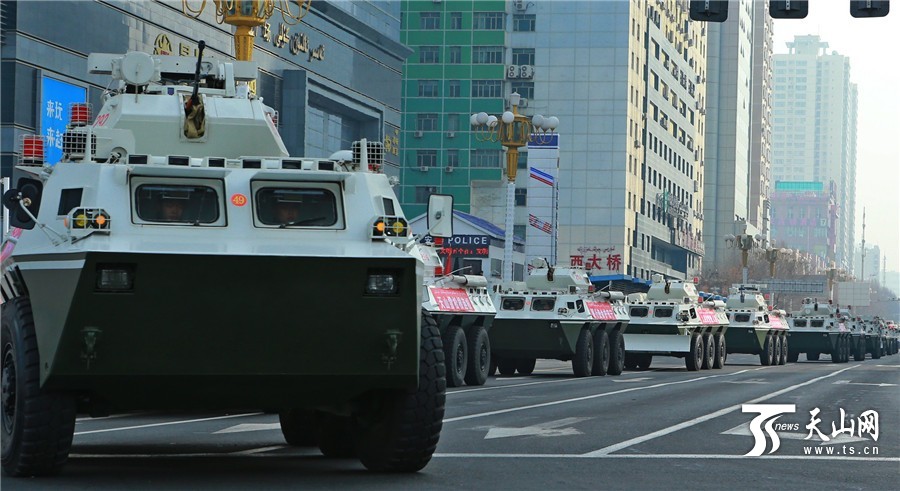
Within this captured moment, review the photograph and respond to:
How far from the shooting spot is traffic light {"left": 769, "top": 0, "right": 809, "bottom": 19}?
19281 mm

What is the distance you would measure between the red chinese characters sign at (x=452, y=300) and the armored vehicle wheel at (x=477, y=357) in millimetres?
486

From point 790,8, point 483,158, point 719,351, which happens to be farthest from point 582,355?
point 483,158

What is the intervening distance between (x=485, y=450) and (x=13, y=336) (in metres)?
4.22

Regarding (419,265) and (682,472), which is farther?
(682,472)

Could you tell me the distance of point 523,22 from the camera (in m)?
95.4

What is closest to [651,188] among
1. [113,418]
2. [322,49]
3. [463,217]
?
[463,217]

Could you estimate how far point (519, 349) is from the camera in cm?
2914

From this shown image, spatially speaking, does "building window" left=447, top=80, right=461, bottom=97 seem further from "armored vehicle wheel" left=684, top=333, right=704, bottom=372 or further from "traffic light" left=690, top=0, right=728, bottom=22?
"traffic light" left=690, top=0, right=728, bottom=22

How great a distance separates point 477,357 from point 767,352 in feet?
73.6

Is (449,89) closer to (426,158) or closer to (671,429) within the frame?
(426,158)

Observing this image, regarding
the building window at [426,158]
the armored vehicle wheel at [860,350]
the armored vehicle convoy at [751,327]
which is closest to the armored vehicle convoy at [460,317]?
the armored vehicle convoy at [751,327]

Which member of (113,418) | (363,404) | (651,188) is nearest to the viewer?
(363,404)

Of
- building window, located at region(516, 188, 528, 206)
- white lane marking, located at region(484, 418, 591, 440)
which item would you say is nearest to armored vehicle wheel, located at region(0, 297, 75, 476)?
white lane marking, located at region(484, 418, 591, 440)

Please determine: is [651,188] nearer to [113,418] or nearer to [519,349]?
[519,349]
